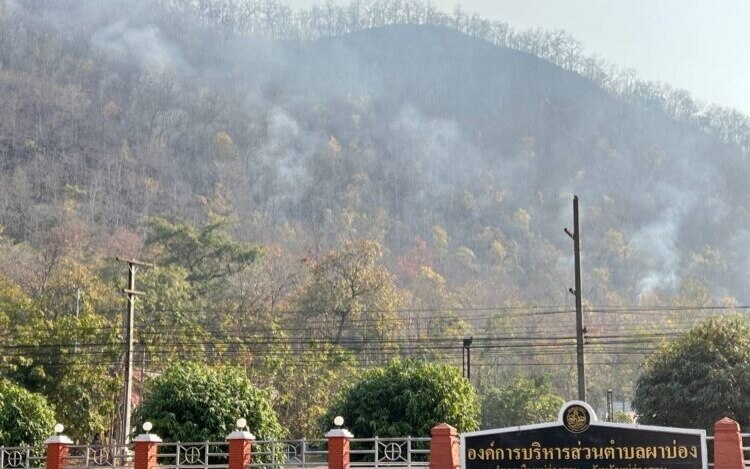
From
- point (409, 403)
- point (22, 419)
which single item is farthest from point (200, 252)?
point (409, 403)

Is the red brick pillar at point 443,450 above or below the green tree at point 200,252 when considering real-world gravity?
below

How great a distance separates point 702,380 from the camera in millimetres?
38312

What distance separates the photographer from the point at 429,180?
191 m

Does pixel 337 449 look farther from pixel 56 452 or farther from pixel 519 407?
pixel 519 407

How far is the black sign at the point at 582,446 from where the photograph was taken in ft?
67.4

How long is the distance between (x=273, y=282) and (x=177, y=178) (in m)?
89.1

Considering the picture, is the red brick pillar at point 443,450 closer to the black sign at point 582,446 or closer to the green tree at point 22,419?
the black sign at point 582,446

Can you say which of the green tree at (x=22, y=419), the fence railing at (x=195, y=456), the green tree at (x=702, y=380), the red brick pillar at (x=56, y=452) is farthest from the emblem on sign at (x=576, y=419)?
the green tree at (x=22, y=419)

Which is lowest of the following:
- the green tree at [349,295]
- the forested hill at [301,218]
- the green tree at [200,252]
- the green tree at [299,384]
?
the green tree at [299,384]

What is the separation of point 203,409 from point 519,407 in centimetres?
2845

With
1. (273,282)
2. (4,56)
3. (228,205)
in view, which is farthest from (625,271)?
(4,56)

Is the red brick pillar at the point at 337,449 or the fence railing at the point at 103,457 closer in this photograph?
the red brick pillar at the point at 337,449

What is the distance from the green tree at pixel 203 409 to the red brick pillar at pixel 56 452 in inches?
240

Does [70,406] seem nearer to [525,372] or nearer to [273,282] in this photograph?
[273,282]
